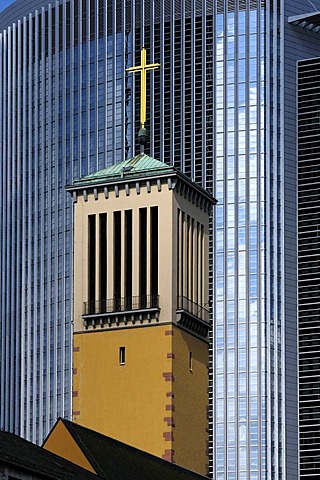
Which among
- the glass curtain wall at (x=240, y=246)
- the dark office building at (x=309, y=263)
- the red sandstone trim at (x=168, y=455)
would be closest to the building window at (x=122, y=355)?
the red sandstone trim at (x=168, y=455)

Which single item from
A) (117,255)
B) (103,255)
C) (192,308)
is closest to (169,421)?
(192,308)

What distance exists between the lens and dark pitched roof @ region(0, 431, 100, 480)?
169 ft

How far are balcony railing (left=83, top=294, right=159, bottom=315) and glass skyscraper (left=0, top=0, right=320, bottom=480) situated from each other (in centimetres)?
8978

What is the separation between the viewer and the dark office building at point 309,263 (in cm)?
17850

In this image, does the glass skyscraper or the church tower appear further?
the glass skyscraper

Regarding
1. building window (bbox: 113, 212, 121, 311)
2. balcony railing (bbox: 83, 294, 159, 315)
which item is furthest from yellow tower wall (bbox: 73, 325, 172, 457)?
building window (bbox: 113, 212, 121, 311)

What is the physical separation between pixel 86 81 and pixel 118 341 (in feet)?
368

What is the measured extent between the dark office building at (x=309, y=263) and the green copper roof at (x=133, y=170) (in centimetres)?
9376

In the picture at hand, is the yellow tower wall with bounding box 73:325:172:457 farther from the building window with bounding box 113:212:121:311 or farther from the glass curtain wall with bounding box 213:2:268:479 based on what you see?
the glass curtain wall with bounding box 213:2:268:479

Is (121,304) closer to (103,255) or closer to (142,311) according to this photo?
(142,311)

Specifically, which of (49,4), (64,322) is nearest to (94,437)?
(64,322)

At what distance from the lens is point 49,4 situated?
199 m

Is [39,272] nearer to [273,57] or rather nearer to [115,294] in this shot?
[273,57]

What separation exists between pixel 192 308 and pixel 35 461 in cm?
3149
